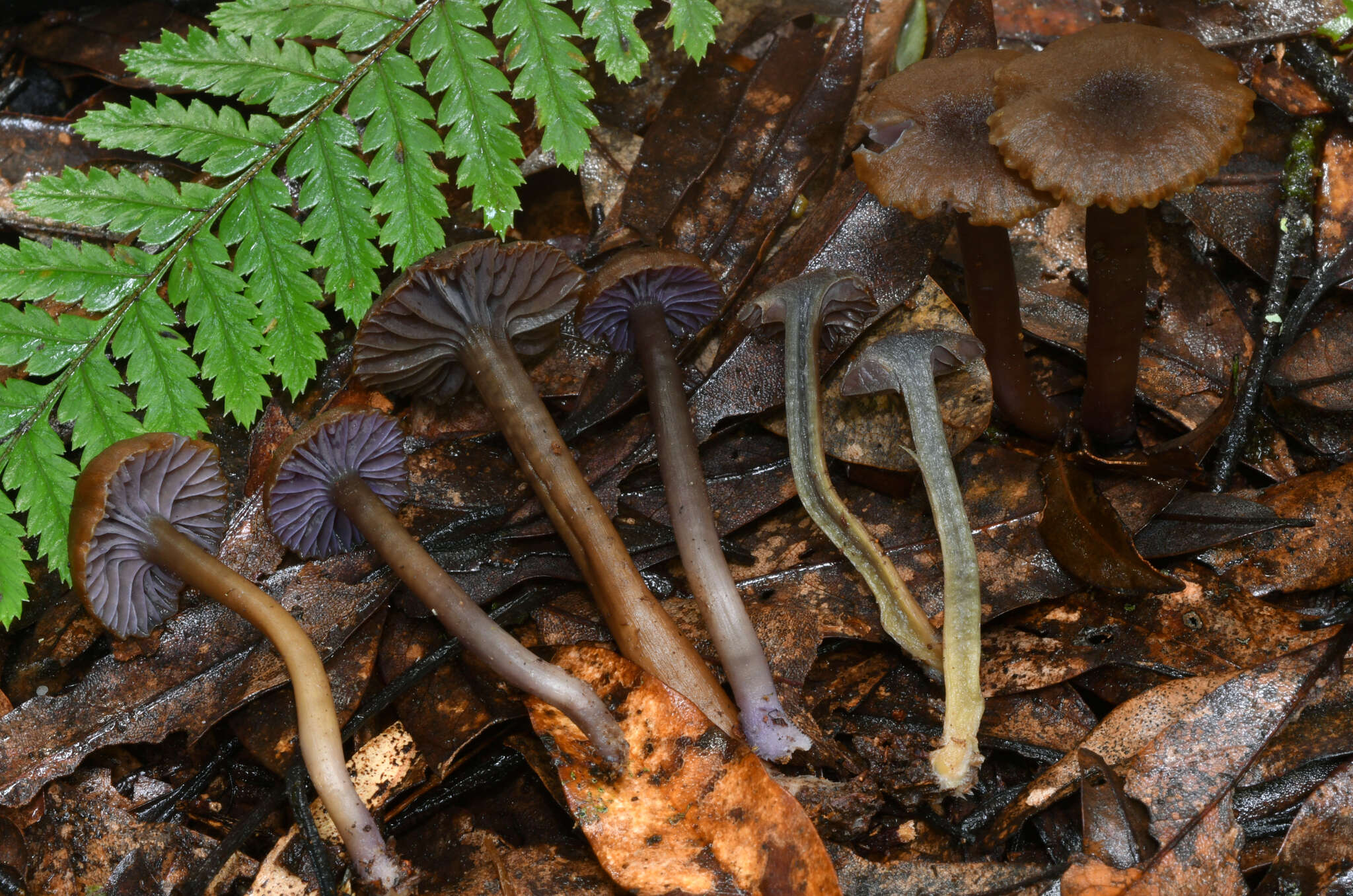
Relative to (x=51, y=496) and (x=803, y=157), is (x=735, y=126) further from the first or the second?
(x=51, y=496)

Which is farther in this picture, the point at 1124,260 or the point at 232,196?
the point at 232,196

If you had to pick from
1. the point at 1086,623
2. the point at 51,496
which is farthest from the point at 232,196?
the point at 1086,623

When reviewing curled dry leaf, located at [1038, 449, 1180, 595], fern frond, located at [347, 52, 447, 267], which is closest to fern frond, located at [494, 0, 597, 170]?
fern frond, located at [347, 52, 447, 267]

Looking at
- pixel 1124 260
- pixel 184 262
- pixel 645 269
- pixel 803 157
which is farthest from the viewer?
pixel 803 157

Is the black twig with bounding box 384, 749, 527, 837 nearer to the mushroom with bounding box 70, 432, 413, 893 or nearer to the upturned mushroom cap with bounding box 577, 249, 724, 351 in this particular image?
the mushroom with bounding box 70, 432, 413, 893

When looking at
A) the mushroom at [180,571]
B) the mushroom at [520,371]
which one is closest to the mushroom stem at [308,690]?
the mushroom at [180,571]

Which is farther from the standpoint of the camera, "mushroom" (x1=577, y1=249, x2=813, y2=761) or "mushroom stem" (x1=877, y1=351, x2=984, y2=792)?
"mushroom" (x1=577, y1=249, x2=813, y2=761)

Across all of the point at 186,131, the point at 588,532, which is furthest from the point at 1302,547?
the point at 186,131
